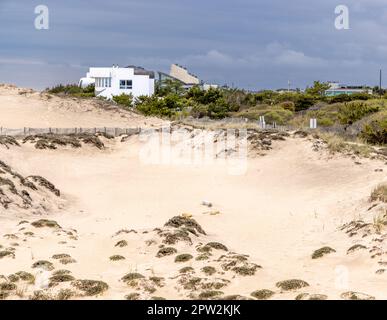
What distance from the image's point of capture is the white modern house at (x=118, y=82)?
82500mm

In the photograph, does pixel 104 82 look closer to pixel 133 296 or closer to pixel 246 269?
pixel 246 269

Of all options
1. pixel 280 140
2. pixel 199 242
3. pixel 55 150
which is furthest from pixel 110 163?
pixel 199 242

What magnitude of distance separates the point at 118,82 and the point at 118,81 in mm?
155

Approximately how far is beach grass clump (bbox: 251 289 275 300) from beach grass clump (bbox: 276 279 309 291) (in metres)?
0.51

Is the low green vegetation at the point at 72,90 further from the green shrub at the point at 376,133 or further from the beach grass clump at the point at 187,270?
the beach grass clump at the point at 187,270

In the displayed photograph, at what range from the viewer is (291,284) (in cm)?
1370

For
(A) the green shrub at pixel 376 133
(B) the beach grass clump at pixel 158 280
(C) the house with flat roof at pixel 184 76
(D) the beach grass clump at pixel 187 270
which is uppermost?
(C) the house with flat roof at pixel 184 76

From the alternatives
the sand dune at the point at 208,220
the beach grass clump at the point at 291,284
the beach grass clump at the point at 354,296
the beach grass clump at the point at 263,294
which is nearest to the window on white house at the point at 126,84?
the sand dune at the point at 208,220

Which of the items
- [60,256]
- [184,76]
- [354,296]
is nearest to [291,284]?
[354,296]

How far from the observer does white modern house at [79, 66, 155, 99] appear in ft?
271

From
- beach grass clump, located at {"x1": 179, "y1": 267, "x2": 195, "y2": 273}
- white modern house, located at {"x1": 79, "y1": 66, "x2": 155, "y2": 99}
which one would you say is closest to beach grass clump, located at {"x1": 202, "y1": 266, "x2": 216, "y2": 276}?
beach grass clump, located at {"x1": 179, "y1": 267, "x2": 195, "y2": 273}

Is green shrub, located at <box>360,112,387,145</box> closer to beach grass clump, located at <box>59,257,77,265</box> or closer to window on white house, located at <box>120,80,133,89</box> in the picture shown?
beach grass clump, located at <box>59,257,77,265</box>

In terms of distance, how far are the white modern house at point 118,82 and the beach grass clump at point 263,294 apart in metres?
70.8

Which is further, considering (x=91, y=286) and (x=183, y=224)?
(x=183, y=224)
